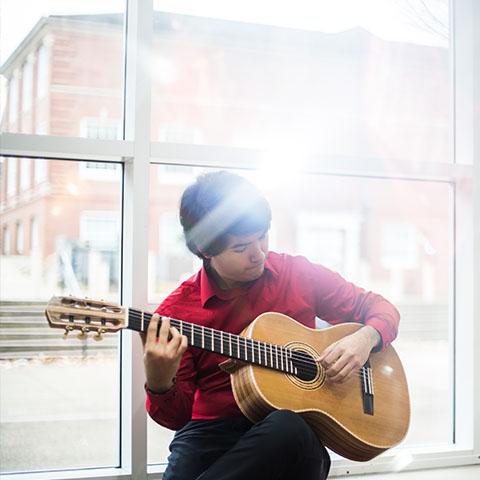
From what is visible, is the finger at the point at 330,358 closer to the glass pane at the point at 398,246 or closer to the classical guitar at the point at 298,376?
the classical guitar at the point at 298,376

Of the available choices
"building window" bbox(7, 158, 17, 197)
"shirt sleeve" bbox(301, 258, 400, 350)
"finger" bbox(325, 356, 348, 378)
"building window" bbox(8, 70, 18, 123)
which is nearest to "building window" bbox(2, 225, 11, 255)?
"building window" bbox(7, 158, 17, 197)

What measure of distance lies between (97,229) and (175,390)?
0.65m

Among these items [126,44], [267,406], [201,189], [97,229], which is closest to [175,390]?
[267,406]

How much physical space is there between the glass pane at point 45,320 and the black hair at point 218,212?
0.40 m

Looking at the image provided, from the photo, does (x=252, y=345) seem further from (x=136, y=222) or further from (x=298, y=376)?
(x=136, y=222)

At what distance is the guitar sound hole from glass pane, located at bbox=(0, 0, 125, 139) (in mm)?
897

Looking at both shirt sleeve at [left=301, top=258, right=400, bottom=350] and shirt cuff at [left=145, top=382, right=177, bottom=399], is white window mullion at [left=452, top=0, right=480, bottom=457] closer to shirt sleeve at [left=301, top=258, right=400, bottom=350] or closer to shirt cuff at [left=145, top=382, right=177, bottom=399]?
shirt sleeve at [left=301, top=258, right=400, bottom=350]

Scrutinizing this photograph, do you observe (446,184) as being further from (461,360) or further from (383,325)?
(383,325)

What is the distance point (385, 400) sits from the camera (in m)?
1.81

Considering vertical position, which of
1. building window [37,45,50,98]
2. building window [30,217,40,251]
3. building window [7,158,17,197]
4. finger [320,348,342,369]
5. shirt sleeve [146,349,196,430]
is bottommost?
shirt sleeve [146,349,196,430]

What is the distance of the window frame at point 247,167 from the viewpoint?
1958mm

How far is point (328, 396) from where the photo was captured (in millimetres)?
1683

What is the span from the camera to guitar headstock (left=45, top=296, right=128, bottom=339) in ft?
4.51

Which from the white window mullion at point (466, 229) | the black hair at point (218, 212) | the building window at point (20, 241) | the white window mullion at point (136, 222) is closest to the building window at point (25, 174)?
the building window at point (20, 241)
